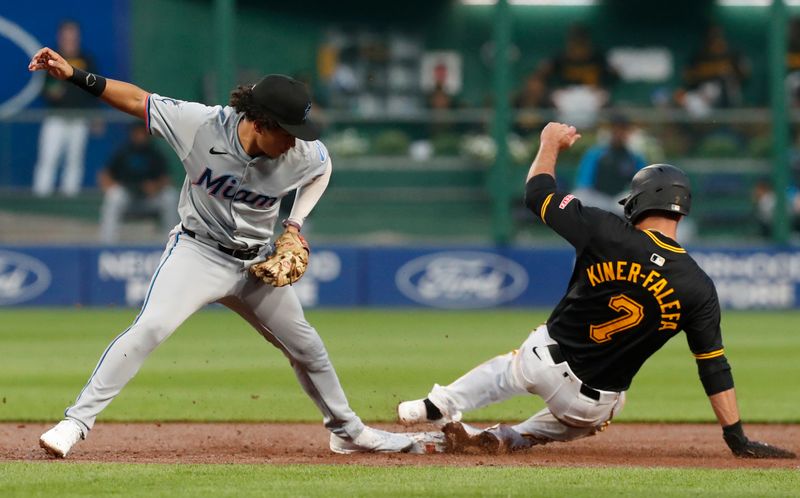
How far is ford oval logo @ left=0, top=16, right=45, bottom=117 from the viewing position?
57.8 ft

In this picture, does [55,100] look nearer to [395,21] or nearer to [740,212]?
[395,21]

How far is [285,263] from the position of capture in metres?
6.03

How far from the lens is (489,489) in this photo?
5.29 meters

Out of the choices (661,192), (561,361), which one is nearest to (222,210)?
(561,361)

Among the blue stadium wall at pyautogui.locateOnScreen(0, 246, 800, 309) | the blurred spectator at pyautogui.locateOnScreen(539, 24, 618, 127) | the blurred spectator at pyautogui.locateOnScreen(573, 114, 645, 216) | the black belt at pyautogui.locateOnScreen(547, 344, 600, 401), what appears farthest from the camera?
the blurred spectator at pyautogui.locateOnScreen(539, 24, 618, 127)

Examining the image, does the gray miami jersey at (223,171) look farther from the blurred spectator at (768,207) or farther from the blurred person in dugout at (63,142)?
the blurred spectator at (768,207)

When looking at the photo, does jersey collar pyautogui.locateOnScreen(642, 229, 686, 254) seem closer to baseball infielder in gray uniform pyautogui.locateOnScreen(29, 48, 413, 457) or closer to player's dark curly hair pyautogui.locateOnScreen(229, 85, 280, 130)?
Answer: baseball infielder in gray uniform pyautogui.locateOnScreen(29, 48, 413, 457)

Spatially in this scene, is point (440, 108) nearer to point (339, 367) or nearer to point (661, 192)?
point (339, 367)

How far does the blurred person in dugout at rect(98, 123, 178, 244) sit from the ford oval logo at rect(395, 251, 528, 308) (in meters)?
3.00

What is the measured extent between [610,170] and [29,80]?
26.0ft

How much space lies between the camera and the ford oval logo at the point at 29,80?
1761 centimetres

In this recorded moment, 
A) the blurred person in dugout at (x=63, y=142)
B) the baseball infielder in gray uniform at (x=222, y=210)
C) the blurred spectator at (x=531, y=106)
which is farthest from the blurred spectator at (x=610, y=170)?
the baseball infielder in gray uniform at (x=222, y=210)

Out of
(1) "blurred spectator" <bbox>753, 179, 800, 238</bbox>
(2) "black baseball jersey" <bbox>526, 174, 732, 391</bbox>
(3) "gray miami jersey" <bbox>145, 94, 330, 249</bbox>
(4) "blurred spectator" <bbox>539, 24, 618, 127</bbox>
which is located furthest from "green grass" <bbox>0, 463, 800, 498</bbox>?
(4) "blurred spectator" <bbox>539, 24, 618, 127</bbox>

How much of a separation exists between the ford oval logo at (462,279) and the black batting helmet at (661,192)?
388 inches
